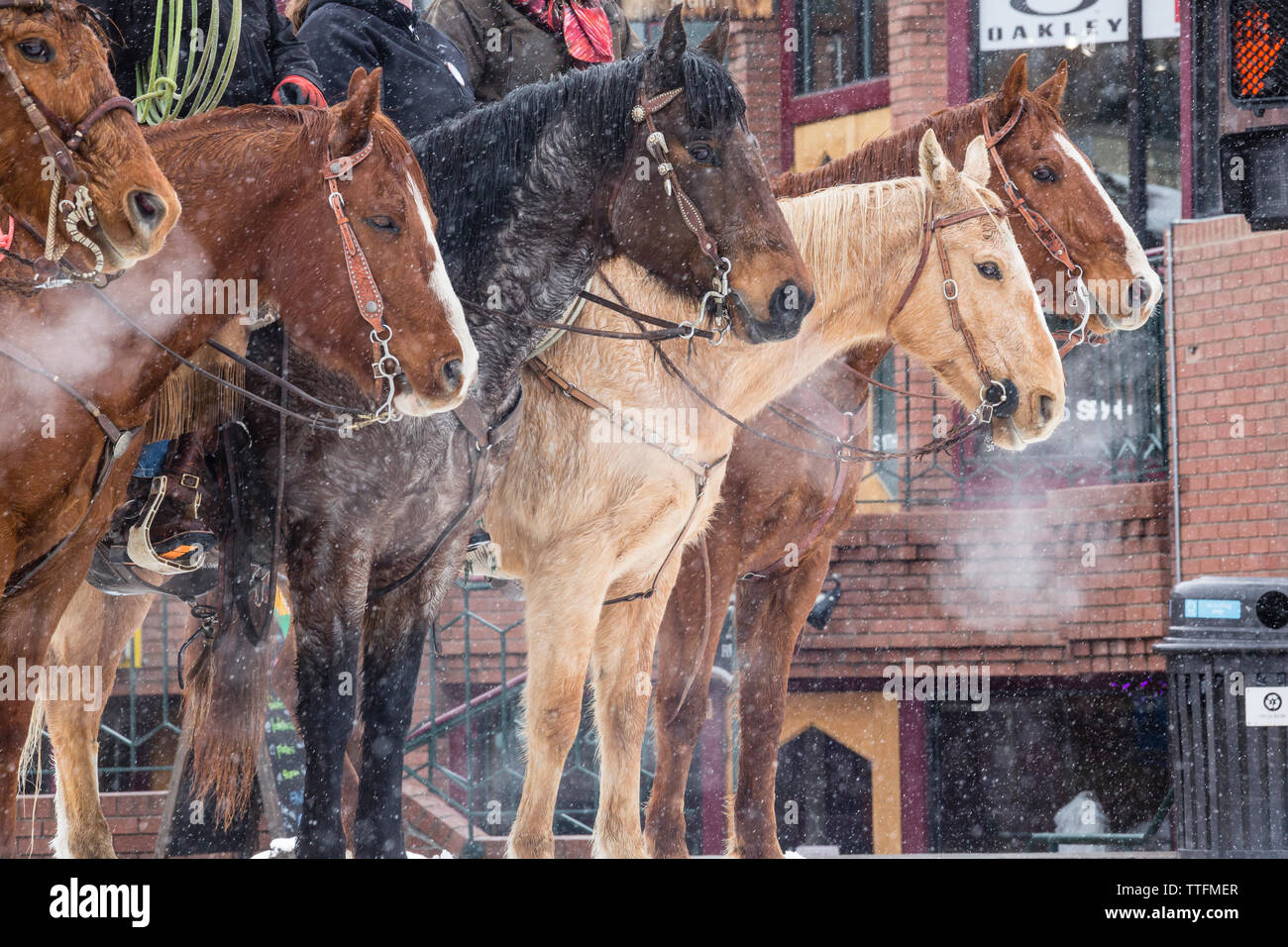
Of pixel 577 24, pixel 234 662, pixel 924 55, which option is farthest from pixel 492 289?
pixel 924 55

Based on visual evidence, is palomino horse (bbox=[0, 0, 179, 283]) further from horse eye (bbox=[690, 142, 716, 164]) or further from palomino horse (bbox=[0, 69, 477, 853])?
horse eye (bbox=[690, 142, 716, 164])

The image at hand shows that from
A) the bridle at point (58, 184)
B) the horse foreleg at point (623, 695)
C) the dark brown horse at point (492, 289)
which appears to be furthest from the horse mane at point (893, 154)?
the bridle at point (58, 184)

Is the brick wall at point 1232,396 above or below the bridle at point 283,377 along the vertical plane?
above

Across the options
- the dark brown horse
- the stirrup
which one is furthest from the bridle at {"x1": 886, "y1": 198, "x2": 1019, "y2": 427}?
the stirrup

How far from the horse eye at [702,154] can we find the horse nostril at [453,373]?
1188mm

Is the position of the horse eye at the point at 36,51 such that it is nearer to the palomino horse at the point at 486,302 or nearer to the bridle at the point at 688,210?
the palomino horse at the point at 486,302

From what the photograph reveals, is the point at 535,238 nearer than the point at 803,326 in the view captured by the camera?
Yes

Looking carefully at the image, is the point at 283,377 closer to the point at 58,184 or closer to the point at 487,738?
the point at 58,184

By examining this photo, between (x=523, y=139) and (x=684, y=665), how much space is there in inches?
81.0

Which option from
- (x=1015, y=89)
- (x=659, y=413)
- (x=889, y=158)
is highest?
(x=1015, y=89)

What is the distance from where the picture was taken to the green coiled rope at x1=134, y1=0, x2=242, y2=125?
182 inches

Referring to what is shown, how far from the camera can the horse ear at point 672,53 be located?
4.81m

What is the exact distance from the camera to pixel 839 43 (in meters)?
11.1
